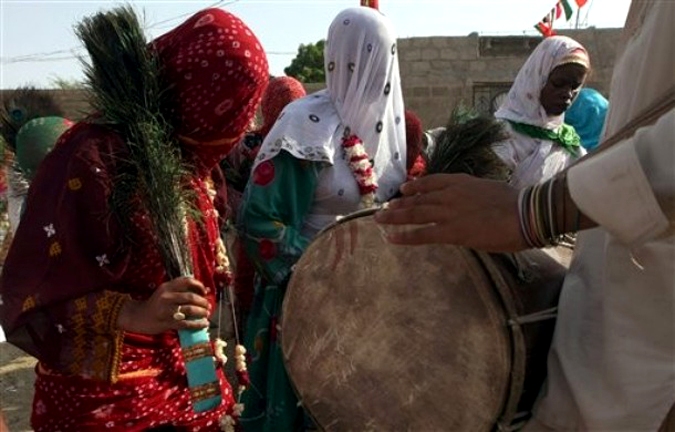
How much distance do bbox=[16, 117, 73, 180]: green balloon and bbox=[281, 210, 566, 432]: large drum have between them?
2.92m

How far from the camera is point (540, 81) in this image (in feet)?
14.5

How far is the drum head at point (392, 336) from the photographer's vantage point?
1.63m

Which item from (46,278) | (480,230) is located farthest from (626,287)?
(46,278)

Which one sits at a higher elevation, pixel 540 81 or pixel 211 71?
pixel 211 71

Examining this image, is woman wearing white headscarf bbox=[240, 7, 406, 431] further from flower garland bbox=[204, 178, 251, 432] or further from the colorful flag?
the colorful flag

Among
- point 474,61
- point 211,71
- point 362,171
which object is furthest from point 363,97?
point 474,61

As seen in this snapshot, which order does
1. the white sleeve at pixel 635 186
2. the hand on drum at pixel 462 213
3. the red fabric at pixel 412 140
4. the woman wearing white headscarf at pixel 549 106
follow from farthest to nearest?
1. the woman wearing white headscarf at pixel 549 106
2. the red fabric at pixel 412 140
3. the hand on drum at pixel 462 213
4. the white sleeve at pixel 635 186

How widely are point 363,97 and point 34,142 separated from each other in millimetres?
2422

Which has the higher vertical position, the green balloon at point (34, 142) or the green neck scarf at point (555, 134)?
the green balloon at point (34, 142)

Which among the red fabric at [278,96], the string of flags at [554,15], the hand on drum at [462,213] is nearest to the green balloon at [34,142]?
the red fabric at [278,96]

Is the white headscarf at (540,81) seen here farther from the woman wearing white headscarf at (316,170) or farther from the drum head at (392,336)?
the drum head at (392,336)

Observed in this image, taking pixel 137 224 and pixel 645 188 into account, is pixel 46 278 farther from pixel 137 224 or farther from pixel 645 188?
pixel 645 188

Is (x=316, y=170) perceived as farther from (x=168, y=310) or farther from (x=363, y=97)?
(x=168, y=310)

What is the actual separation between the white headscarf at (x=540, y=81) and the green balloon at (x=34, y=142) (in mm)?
2685
